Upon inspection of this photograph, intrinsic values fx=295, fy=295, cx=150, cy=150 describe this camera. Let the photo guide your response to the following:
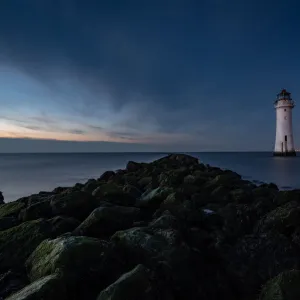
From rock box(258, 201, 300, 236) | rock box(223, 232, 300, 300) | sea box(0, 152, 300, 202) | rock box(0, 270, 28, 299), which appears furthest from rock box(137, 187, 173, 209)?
sea box(0, 152, 300, 202)

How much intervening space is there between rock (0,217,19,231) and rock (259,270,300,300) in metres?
5.22

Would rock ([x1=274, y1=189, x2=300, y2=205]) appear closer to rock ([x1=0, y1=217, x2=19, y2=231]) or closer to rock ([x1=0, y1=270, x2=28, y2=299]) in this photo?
rock ([x1=0, y1=270, x2=28, y2=299])

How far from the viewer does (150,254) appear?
14.1 feet

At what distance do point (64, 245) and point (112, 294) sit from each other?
3.73ft

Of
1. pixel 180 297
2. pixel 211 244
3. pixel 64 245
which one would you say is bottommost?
pixel 180 297

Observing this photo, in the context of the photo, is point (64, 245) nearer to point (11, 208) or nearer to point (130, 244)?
point (130, 244)

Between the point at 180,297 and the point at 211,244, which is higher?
the point at 211,244

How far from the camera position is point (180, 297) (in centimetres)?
407

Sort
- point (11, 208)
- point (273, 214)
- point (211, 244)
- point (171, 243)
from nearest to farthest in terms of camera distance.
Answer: point (171, 243) → point (211, 244) → point (273, 214) → point (11, 208)

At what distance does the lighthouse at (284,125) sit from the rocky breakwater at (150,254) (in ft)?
150

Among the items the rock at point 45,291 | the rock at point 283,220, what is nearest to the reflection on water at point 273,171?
the rock at point 283,220

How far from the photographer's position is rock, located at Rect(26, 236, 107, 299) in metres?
3.75

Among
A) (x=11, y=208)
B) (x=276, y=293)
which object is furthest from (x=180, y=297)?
(x=11, y=208)

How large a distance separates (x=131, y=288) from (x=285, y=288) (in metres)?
1.74
